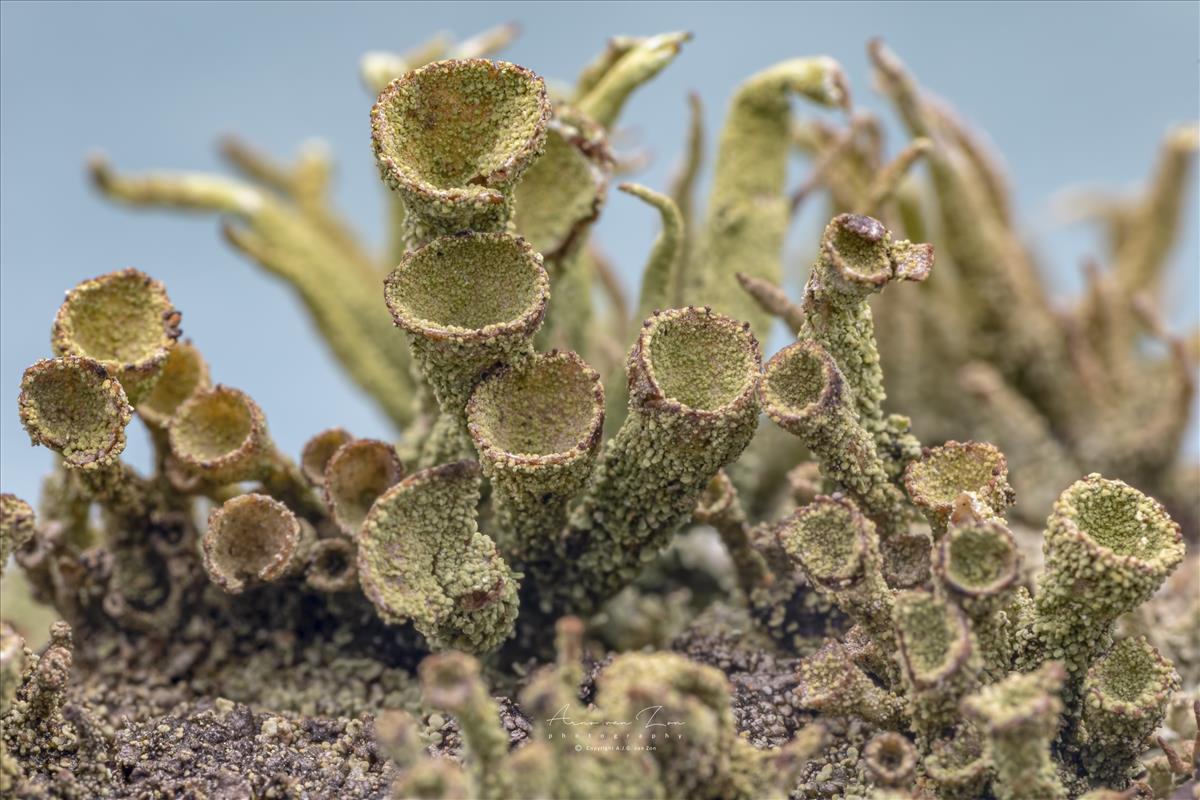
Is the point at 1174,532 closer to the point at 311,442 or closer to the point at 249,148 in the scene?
the point at 311,442

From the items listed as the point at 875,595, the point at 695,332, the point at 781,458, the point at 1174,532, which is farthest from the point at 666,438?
the point at 781,458

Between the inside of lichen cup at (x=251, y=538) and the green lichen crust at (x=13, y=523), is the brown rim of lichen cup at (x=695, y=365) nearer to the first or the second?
the inside of lichen cup at (x=251, y=538)

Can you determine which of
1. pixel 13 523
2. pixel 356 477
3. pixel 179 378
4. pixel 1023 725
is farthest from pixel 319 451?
pixel 1023 725

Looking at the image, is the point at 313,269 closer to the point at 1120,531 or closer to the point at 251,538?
the point at 251,538

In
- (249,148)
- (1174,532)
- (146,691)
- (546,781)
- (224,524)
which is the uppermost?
(249,148)

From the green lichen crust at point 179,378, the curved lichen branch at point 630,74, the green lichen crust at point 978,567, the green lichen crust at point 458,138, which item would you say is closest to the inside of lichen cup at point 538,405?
the green lichen crust at point 458,138
